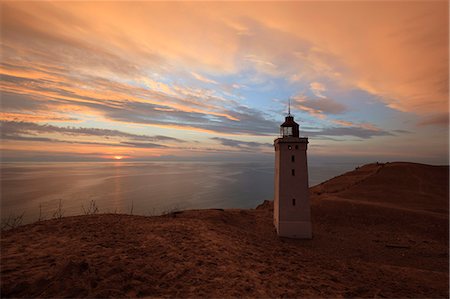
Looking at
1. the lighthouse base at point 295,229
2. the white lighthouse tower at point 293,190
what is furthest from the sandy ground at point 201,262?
the white lighthouse tower at point 293,190

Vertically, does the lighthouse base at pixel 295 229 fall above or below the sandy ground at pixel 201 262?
below

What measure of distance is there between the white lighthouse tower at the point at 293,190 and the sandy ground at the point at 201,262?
3.33 ft

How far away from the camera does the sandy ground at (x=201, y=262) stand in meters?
6.76

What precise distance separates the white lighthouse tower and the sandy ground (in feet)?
3.33

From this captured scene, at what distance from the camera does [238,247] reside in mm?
11227

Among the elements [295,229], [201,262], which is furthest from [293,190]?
[201,262]

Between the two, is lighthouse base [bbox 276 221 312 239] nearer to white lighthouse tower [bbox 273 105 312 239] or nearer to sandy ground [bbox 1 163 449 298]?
white lighthouse tower [bbox 273 105 312 239]

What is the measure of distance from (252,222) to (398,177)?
2997 cm

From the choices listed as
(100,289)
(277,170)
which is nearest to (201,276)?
(100,289)

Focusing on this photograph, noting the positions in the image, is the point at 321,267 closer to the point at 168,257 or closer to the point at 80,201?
the point at 168,257

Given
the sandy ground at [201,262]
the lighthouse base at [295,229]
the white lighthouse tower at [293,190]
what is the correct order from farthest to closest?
1. the lighthouse base at [295,229]
2. the white lighthouse tower at [293,190]
3. the sandy ground at [201,262]

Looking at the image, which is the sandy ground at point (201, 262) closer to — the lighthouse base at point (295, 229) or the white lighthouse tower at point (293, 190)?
the lighthouse base at point (295, 229)

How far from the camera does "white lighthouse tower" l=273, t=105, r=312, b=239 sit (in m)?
17.3

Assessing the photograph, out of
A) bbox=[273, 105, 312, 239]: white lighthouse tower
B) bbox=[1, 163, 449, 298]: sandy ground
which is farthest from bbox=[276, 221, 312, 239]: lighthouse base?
bbox=[1, 163, 449, 298]: sandy ground
